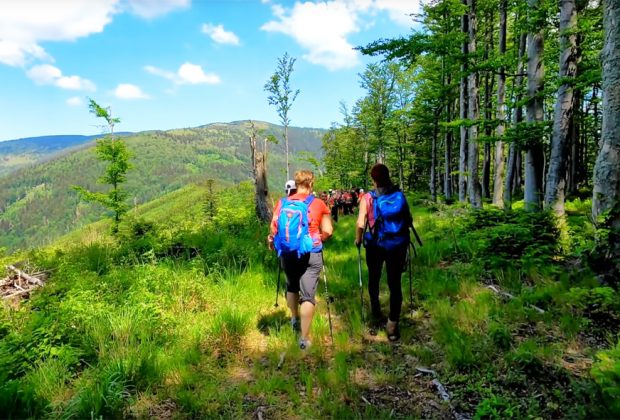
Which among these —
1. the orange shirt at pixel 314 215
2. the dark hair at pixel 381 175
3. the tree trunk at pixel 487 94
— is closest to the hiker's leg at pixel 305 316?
the orange shirt at pixel 314 215

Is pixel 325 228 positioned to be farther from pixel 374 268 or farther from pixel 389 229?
pixel 374 268

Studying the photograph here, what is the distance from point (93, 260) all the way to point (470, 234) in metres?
8.22

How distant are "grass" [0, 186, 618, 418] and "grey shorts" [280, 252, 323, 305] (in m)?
0.66

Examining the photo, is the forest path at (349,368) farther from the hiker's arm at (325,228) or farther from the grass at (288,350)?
the hiker's arm at (325,228)

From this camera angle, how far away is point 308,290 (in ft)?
15.0

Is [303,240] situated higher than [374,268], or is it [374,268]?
[303,240]

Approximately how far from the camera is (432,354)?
13.5ft

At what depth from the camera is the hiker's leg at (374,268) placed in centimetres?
489

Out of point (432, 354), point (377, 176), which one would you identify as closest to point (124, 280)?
point (377, 176)

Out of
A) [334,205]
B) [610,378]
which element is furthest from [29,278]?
[334,205]

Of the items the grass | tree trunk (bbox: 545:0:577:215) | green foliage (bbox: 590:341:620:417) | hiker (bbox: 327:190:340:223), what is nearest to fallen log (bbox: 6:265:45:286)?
the grass

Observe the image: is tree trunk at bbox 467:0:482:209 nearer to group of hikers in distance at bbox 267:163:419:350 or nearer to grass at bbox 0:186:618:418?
grass at bbox 0:186:618:418

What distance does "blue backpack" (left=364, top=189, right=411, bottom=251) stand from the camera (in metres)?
4.68

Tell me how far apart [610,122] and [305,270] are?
4.70 meters
